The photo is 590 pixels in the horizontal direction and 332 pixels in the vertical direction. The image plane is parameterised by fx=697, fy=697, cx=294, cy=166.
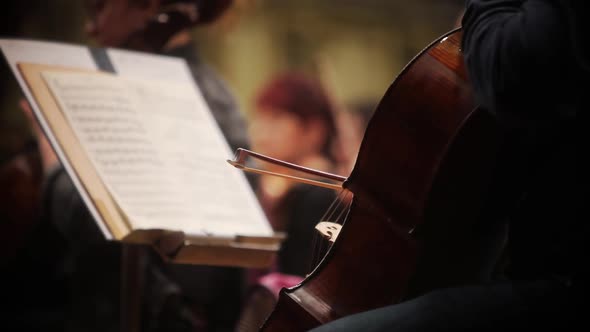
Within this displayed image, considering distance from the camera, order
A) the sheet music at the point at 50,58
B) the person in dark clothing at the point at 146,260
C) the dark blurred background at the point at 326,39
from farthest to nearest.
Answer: the dark blurred background at the point at 326,39
the person in dark clothing at the point at 146,260
the sheet music at the point at 50,58

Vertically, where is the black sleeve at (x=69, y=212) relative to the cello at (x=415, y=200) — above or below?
below

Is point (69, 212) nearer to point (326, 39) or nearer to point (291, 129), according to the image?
point (291, 129)

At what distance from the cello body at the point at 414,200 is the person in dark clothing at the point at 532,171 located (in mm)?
76

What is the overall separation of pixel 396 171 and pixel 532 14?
32 cm

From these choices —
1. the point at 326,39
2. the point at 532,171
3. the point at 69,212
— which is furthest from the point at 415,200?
the point at 326,39

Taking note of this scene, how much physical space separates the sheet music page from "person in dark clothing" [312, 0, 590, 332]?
69cm

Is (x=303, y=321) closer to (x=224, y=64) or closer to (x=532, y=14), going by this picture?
(x=532, y=14)

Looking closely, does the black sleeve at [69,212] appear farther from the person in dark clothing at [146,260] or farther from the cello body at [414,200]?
the cello body at [414,200]

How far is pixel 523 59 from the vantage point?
787mm

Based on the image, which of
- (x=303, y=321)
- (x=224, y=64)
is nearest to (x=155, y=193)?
(x=303, y=321)

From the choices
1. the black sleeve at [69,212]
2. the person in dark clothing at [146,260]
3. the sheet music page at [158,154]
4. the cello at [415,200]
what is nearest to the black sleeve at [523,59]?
the cello at [415,200]

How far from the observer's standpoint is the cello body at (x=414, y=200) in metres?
0.97

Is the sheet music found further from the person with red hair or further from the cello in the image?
the person with red hair

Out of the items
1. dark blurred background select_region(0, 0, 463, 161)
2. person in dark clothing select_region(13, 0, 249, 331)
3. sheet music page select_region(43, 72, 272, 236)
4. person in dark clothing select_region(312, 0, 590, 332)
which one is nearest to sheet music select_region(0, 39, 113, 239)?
sheet music page select_region(43, 72, 272, 236)
